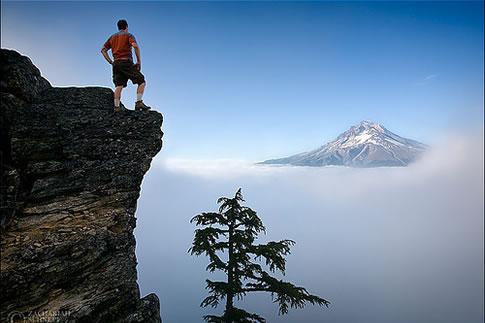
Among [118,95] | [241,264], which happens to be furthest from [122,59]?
[241,264]

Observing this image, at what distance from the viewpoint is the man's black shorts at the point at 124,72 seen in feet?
40.0

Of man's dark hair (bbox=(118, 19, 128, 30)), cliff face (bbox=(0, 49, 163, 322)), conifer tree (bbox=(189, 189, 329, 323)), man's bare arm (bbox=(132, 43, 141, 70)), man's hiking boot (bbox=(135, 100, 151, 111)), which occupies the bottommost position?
conifer tree (bbox=(189, 189, 329, 323))

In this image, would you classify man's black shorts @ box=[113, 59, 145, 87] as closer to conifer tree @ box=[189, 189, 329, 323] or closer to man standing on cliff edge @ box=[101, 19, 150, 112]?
man standing on cliff edge @ box=[101, 19, 150, 112]

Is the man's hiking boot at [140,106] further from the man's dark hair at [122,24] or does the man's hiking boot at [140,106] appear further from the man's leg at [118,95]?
the man's dark hair at [122,24]

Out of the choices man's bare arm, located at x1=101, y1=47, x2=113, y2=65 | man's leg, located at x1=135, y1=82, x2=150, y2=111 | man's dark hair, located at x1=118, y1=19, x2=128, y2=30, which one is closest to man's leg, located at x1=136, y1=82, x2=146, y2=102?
man's leg, located at x1=135, y1=82, x2=150, y2=111

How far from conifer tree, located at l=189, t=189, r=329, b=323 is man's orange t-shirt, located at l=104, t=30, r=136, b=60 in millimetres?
8930

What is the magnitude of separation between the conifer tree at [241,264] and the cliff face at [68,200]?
195 inches

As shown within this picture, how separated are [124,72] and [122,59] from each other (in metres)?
0.54

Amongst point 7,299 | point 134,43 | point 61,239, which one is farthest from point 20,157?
point 134,43

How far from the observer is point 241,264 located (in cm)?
1580

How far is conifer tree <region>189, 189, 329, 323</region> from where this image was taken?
15.1 metres

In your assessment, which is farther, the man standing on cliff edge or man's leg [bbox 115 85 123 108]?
man's leg [bbox 115 85 123 108]

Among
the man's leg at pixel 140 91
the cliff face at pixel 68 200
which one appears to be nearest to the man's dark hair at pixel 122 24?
the man's leg at pixel 140 91

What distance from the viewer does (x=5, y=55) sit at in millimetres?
10195
